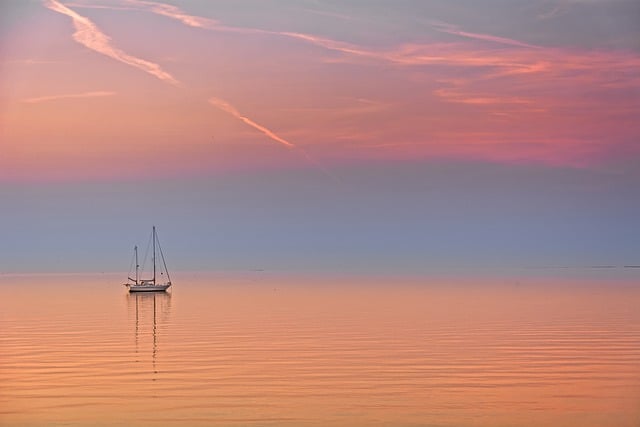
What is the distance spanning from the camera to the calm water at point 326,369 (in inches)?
1236

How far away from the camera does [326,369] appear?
141 ft

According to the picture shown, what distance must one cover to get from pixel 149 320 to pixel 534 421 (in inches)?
2096

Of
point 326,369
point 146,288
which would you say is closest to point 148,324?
point 326,369

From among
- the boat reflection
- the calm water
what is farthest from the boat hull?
the calm water

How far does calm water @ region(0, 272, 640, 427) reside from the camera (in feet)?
103

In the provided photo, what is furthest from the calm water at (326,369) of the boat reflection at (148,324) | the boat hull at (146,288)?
the boat hull at (146,288)

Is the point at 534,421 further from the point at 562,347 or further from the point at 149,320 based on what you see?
the point at 149,320

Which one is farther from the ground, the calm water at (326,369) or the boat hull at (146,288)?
the boat hull at (146,288)

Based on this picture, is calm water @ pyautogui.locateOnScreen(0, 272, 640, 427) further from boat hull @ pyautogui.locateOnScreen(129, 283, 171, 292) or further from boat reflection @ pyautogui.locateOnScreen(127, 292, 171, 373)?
boat hull @ pyautogui.locateOnScreen(129, 283, 171, 292)

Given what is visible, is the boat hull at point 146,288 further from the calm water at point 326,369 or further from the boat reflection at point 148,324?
the calm water at point 326,369

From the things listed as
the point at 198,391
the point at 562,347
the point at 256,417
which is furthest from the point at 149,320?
the point at 256,417

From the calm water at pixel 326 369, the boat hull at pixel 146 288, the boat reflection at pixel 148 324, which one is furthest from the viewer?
the boat hull at pixel 146 288

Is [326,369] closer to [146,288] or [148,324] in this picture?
[148,324]

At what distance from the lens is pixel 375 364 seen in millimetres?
44656
